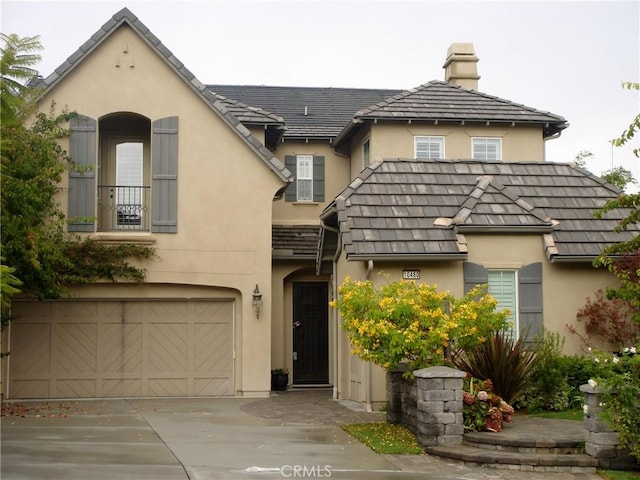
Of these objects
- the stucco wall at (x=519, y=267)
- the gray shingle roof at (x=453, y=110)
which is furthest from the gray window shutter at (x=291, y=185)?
the stucco wall at (x=519, y=267)

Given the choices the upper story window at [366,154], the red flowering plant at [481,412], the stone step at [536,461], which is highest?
the upper story window at [366,154]

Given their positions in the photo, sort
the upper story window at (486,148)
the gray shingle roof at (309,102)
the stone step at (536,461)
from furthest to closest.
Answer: the gray shingle roof at (309,102) < the upper story window at (486,148) < the stone step at (536,461)

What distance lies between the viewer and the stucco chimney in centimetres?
2611

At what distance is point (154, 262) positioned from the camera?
63.9ft

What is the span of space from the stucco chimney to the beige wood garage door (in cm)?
1068

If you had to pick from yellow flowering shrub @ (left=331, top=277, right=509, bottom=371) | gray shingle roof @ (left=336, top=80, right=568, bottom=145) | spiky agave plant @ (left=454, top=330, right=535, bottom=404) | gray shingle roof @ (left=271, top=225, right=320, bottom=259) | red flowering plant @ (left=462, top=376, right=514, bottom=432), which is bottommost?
red flowering plant @ (left=462, top=376, right=514, bottom=432)

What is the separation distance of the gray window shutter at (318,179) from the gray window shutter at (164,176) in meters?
5.82

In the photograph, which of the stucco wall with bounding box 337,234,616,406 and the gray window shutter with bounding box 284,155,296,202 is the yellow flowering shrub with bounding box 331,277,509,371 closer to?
the stucco wall with bounding box 337,234,616,406

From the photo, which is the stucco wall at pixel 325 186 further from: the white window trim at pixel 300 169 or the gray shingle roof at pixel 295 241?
the gray shingle roof at pixel 295 241

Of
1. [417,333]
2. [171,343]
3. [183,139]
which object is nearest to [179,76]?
[183,139]

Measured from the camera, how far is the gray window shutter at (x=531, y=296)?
17188 millimetres

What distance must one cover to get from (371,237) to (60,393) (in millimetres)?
8004

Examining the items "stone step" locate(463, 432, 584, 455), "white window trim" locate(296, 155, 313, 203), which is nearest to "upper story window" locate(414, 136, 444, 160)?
"white window trim" locate(296, 155, 313, 203)

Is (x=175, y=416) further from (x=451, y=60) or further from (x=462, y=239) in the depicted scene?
(x=451, y=60)
